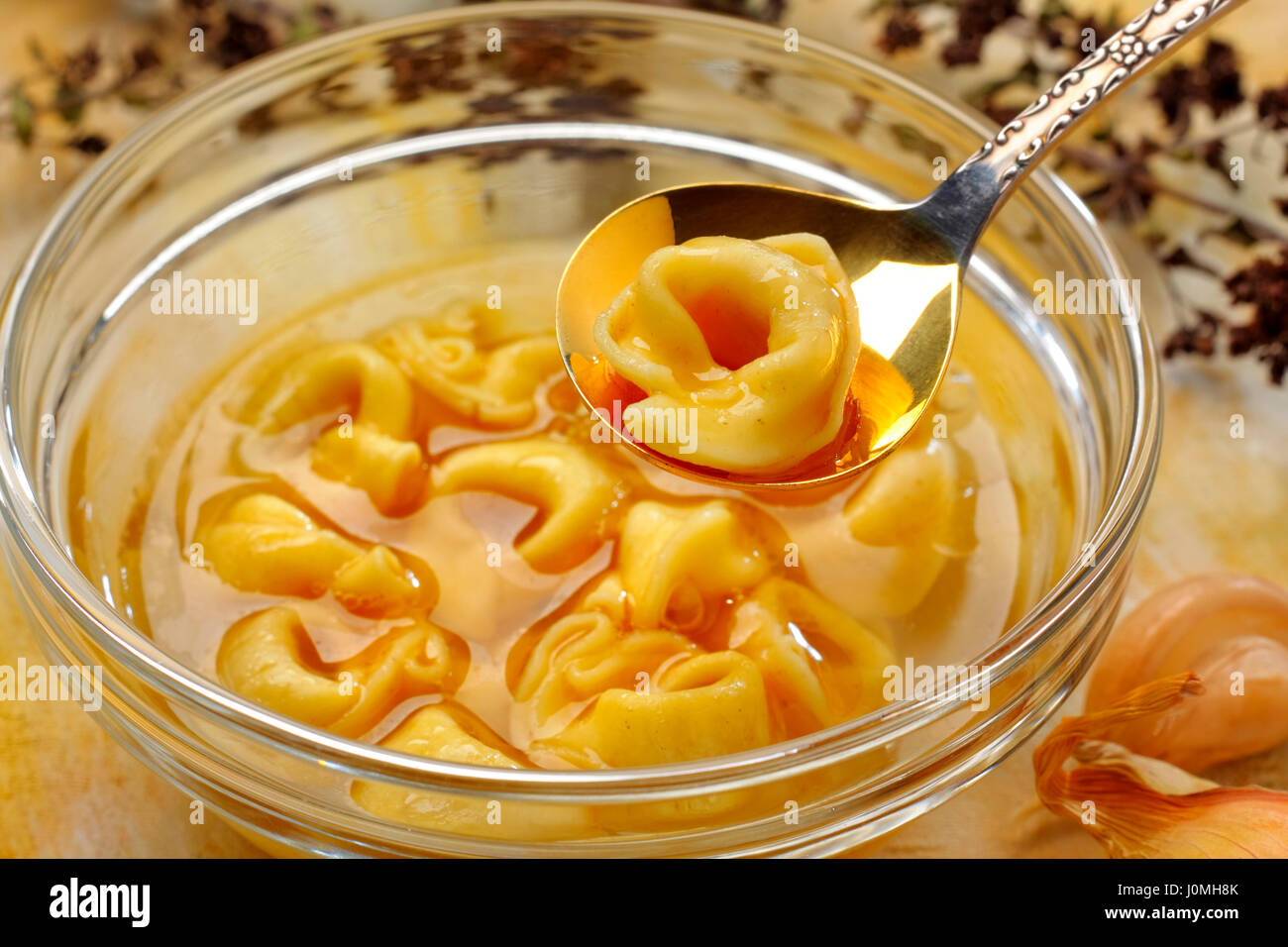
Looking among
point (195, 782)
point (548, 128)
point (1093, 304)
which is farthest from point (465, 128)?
point (195, 782)

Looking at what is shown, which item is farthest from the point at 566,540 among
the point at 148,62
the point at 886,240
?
the point at 148,62

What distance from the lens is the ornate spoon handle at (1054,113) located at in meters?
1.96

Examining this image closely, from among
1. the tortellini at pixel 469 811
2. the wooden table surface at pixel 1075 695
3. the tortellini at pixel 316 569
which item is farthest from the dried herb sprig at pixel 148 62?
the tortellini at pixel 469 811

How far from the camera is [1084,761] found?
77.0 inches

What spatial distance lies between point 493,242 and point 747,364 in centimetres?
79

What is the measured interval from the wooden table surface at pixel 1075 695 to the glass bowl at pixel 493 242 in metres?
0.24

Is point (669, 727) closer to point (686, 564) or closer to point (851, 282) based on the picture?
point (686, 564)

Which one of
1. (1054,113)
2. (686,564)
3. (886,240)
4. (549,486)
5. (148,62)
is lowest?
(686,564)

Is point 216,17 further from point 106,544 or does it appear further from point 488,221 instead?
point 106,544

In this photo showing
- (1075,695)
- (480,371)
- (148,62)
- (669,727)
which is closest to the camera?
(669,727)

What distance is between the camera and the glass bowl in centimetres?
154

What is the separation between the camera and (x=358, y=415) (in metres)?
2.20

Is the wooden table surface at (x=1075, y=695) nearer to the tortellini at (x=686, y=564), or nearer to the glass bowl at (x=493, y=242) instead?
the glass bowl at (x=493, y=242)
